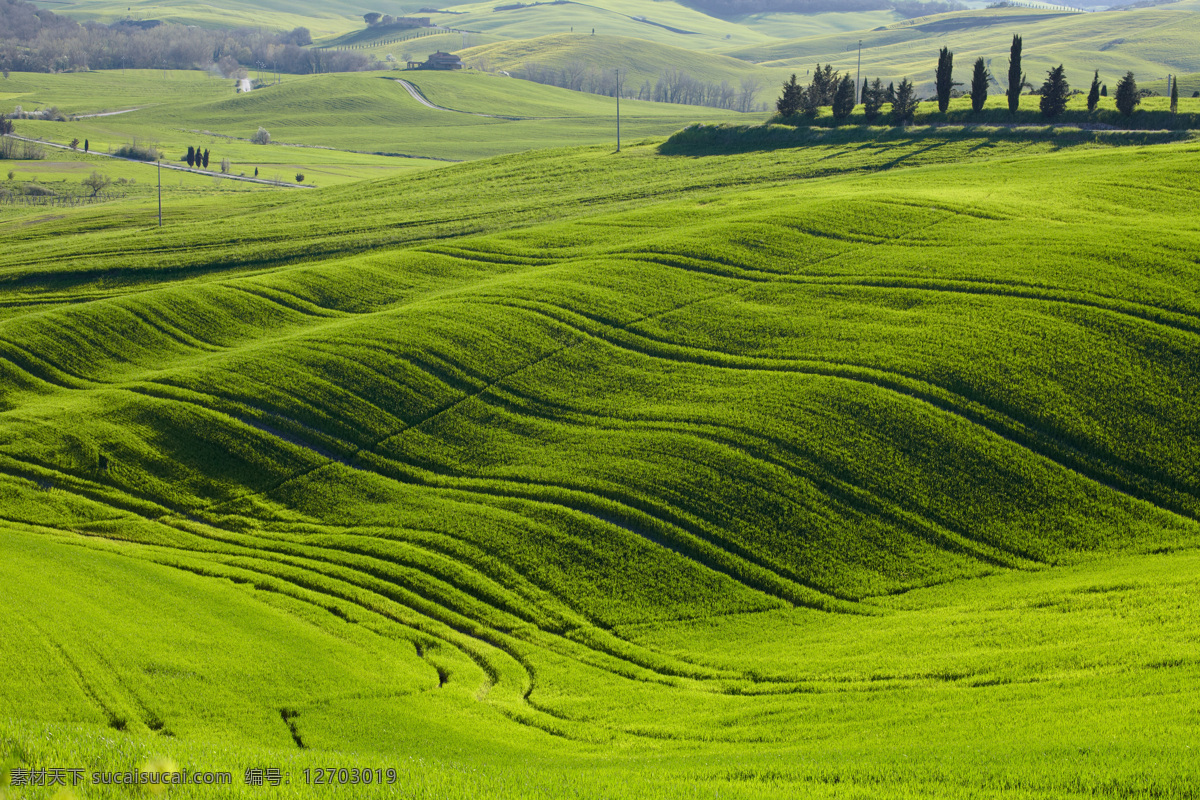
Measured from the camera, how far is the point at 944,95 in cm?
9731

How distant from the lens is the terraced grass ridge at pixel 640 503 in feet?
77.5

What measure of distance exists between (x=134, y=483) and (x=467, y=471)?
17638 mm

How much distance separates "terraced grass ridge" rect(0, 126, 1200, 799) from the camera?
23.6 m

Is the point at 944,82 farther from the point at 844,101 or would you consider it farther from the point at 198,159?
the point at 198,159

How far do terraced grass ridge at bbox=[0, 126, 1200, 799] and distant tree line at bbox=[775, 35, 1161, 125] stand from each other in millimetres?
14450

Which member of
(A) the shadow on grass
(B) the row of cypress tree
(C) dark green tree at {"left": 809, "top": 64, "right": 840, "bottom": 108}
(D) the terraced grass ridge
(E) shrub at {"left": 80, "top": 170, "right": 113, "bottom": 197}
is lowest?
(D) the terraced grass ridge

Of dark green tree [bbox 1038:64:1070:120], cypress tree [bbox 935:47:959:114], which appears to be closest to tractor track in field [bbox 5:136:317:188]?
cypress tree [bbox 935:47:959:114]

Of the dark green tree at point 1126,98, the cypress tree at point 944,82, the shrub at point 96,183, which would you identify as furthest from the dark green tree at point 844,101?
the shrub at point 96,183

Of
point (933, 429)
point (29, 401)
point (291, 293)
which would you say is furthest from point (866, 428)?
point (29, 401)

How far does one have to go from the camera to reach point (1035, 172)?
76.8m

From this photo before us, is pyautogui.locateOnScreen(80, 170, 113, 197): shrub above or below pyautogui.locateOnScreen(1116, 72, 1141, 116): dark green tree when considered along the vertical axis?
below

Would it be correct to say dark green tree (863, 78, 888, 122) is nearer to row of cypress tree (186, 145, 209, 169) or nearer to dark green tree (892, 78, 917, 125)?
dark green tree (892, 78, 917, 125)

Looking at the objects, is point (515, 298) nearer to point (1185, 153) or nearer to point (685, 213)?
point (685, 213)

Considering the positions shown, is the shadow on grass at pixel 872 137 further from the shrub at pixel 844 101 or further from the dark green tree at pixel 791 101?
the dark green tree at pixel 791 101
